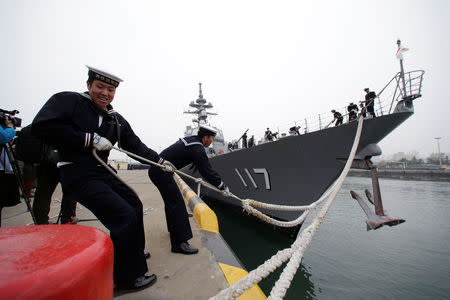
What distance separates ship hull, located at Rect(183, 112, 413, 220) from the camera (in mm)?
3537

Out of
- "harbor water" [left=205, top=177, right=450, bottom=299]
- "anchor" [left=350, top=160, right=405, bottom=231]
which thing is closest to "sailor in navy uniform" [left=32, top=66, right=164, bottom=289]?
"harbor water" [left=205, top=177, right=450, bottom=299]

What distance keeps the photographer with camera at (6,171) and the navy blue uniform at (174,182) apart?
4.15 feet

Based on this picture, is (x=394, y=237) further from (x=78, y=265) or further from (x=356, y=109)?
(x=78, y=265)

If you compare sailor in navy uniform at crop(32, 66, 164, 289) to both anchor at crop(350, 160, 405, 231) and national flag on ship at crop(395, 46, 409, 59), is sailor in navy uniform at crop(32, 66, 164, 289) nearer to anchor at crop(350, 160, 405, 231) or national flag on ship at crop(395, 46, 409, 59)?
anchor at crop(350, 160, 405, 231)

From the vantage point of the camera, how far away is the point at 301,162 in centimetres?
445

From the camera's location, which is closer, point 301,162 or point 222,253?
point 222,253

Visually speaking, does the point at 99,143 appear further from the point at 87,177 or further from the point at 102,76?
the point at 102,76

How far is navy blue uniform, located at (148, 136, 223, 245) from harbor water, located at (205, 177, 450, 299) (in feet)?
5.74

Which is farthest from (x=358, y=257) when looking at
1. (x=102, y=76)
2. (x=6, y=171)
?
(x=6, y=171)

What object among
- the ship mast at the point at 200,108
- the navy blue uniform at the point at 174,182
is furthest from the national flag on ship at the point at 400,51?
the ship mast at the point at 200,108

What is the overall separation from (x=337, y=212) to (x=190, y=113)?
12.8 m

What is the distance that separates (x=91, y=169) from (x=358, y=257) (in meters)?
4.77

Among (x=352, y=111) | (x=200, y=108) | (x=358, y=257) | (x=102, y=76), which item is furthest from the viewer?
(x=200, y=108)

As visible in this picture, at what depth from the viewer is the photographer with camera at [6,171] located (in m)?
1.87
